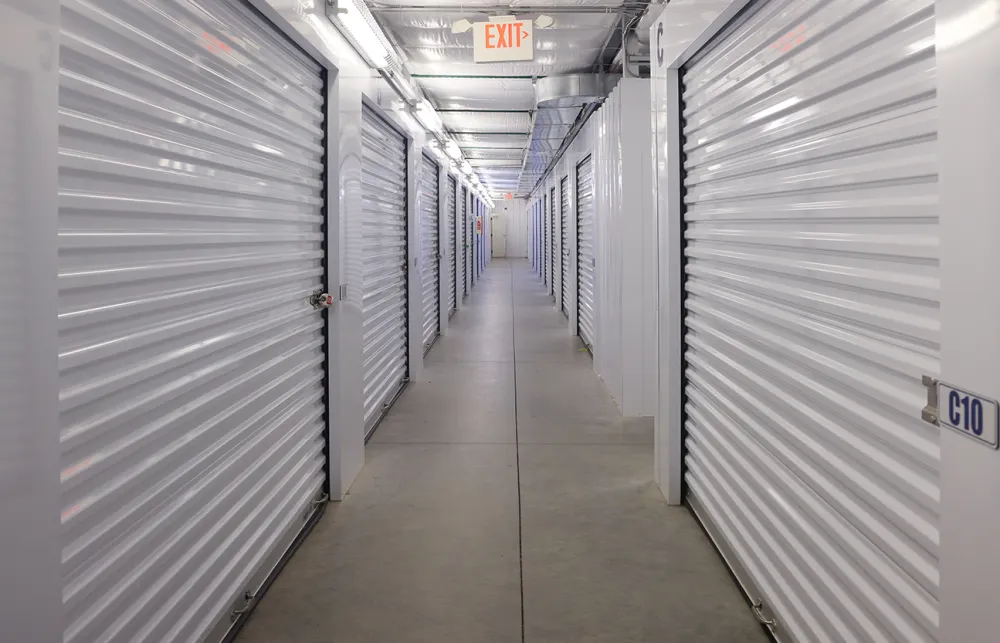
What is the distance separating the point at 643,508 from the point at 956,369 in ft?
8.37

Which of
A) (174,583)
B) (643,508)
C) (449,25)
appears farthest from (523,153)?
(174,583)

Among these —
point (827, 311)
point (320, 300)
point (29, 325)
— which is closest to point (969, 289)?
point (827, 311)

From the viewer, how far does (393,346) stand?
21.0 feet

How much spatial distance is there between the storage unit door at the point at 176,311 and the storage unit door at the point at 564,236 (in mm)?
7964

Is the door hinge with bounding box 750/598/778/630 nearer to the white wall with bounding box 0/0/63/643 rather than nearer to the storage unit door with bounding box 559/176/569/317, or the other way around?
the white wall with bounding box 0/0/63/643

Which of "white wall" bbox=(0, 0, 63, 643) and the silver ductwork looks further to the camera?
the silver ductwork

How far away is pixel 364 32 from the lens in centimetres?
406

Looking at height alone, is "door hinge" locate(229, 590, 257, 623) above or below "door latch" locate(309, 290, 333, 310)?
below

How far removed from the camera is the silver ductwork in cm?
641

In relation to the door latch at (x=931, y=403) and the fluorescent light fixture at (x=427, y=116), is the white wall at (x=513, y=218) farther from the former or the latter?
the door latch at (x=931, y=403)

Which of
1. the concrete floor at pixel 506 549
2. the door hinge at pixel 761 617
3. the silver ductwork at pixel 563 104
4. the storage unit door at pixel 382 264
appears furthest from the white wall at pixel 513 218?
the door hinge at pixel 761 617

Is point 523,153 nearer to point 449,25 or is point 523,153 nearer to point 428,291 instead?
point 428,291

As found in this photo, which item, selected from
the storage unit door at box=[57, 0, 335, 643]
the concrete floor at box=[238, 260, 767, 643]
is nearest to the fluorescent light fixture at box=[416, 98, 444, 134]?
the concrete floor at box=[238, 260, 767, 643]

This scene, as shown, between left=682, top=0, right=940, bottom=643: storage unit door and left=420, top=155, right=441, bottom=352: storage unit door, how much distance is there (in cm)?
554
